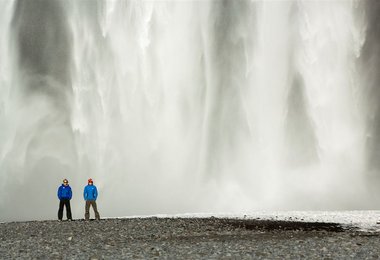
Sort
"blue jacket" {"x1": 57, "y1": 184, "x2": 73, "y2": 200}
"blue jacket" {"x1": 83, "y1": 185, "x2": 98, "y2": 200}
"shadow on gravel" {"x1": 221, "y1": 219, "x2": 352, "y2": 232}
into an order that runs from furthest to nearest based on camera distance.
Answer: "blue jacket" {"x1": 57, "y1": 184, "x2": 73, "y2": 200} < "blue jacket" {"x1": 83, "y1": 185, "x2": 98, "y2": 200} < "shadow on gravel" {"x1": 221, "y1": 219, "x2": 352, "y2": 232}

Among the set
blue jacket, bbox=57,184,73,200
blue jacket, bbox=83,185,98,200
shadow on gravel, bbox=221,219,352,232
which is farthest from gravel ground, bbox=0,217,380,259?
blue jacket, bbox=57,184,73,200

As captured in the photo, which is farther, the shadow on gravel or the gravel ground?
the shadow on gravel

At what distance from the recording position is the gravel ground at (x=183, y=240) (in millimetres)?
19094

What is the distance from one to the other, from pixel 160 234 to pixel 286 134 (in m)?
32.3

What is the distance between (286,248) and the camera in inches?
792

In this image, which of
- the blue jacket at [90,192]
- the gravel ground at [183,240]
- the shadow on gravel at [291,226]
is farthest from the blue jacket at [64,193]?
the shadow on gravel at [291,226]

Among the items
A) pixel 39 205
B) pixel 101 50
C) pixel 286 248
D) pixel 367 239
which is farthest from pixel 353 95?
pixel 286 248

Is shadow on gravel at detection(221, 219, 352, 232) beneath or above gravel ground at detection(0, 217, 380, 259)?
above

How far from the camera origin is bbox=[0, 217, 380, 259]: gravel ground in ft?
62.6

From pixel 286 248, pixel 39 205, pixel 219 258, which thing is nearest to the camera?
pixel 219 258

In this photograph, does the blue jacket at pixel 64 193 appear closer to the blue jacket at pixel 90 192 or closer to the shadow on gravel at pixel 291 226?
the blue jacket at pixel 90 192

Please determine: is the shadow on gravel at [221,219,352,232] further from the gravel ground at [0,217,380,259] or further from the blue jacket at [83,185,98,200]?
the blue jacket at [83,185,98,200]

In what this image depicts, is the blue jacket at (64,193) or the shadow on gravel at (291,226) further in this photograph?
the blue jacket at (64,193)

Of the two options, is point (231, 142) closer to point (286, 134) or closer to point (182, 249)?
point (286, 134)
